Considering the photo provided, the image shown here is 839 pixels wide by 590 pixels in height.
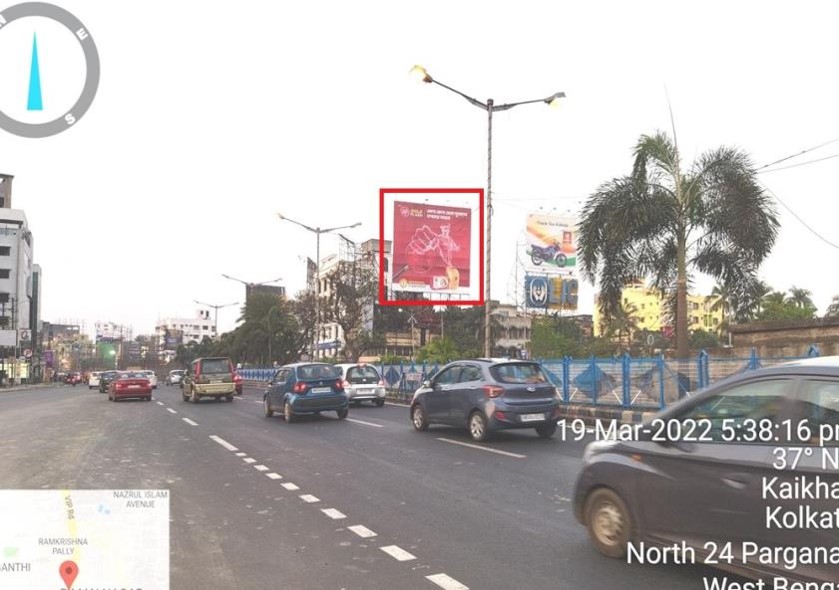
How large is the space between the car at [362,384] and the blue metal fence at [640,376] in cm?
682

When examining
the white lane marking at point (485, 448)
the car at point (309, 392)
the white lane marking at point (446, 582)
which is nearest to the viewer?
the white lane marking at point (446, 582)

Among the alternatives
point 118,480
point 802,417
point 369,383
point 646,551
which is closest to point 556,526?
point 646,551

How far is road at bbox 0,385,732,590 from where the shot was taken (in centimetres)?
498

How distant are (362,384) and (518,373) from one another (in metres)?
12.0

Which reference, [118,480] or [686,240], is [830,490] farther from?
[686,240]

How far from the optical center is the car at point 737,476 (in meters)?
3.92

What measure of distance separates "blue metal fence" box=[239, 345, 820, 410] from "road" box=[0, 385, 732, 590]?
12.5 feet

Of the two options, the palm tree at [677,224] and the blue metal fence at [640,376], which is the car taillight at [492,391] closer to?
the blue metal fence at [640,376]

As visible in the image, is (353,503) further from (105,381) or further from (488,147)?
(105,381)

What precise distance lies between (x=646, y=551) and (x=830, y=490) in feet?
5.21

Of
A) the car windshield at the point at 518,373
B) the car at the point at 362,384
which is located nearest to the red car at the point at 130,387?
the car at the point at 362,384

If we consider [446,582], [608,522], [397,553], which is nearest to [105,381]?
[397,553]

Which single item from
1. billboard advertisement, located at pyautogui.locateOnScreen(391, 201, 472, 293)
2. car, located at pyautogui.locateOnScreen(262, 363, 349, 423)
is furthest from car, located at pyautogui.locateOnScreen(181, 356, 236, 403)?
car, located at pyautogui.locateOnScreen(262, 363, 349, 423)

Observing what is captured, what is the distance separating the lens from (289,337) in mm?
79625
